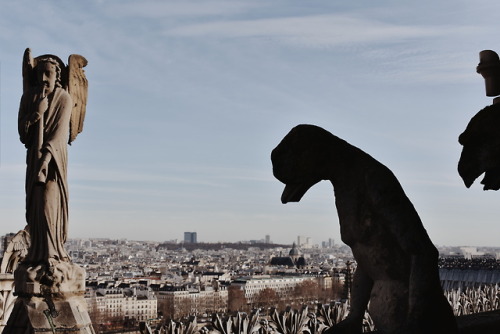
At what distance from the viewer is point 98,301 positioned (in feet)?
313

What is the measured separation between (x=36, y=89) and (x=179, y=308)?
9179 centimetres

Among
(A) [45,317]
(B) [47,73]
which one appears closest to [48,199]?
(A) [45,317]

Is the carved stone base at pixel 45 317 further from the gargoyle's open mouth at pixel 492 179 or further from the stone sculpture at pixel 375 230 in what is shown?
the gargoyle's open mouth at pixel 492 179

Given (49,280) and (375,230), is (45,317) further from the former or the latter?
(375,230)

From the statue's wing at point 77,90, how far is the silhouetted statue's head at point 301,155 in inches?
125

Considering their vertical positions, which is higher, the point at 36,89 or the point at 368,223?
the point at 36,89

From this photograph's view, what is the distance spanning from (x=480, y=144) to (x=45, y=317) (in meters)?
3.11

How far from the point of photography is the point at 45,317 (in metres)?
4.73

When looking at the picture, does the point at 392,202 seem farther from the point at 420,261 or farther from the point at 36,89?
the point at 36,89

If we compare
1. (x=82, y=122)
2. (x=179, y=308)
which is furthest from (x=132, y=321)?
(x=82, y=122)

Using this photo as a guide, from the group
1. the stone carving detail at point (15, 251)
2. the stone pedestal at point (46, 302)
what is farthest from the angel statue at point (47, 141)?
the stone carving detail at point (15, 251)

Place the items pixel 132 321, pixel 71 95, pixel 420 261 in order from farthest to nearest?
pixel 132 321
pixel 71 95
pixel 420 261

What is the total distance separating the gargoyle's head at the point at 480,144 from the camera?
2.53m

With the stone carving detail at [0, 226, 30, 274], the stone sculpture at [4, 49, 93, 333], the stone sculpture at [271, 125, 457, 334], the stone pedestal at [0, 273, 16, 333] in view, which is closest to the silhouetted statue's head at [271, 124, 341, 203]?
the stone sculpture at [271, 125, 457, 334]
